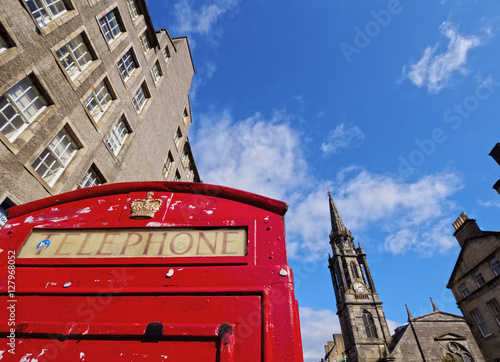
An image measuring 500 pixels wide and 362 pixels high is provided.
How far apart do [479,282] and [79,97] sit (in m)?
24.4

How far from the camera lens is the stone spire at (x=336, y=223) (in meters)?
42.0

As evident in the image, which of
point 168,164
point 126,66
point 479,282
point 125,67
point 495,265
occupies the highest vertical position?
point 126,66

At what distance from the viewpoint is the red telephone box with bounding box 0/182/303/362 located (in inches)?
72.8

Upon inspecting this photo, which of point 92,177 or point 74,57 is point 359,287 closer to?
point 92,177

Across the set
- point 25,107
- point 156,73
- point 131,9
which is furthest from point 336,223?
point 25,107

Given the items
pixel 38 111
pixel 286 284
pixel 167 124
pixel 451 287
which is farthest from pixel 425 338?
pixel 38 111

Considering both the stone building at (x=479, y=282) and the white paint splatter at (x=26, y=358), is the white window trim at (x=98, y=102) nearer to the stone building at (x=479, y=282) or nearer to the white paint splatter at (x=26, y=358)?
the white paint splatter at (x=26, y=358)

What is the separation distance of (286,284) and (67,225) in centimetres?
228

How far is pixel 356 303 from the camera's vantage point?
34.2m

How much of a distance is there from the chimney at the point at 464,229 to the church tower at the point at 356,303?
14.9 meters

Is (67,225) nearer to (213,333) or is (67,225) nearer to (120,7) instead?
(213,333)

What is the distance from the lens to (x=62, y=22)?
8.15m

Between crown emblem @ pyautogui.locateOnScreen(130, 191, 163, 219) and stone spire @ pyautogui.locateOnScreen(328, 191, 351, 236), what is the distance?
139ft

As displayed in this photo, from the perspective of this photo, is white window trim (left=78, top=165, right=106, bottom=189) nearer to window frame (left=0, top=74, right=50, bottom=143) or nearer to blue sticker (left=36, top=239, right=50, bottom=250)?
window frame (left=0, top=74, right=50, bottom=143)
